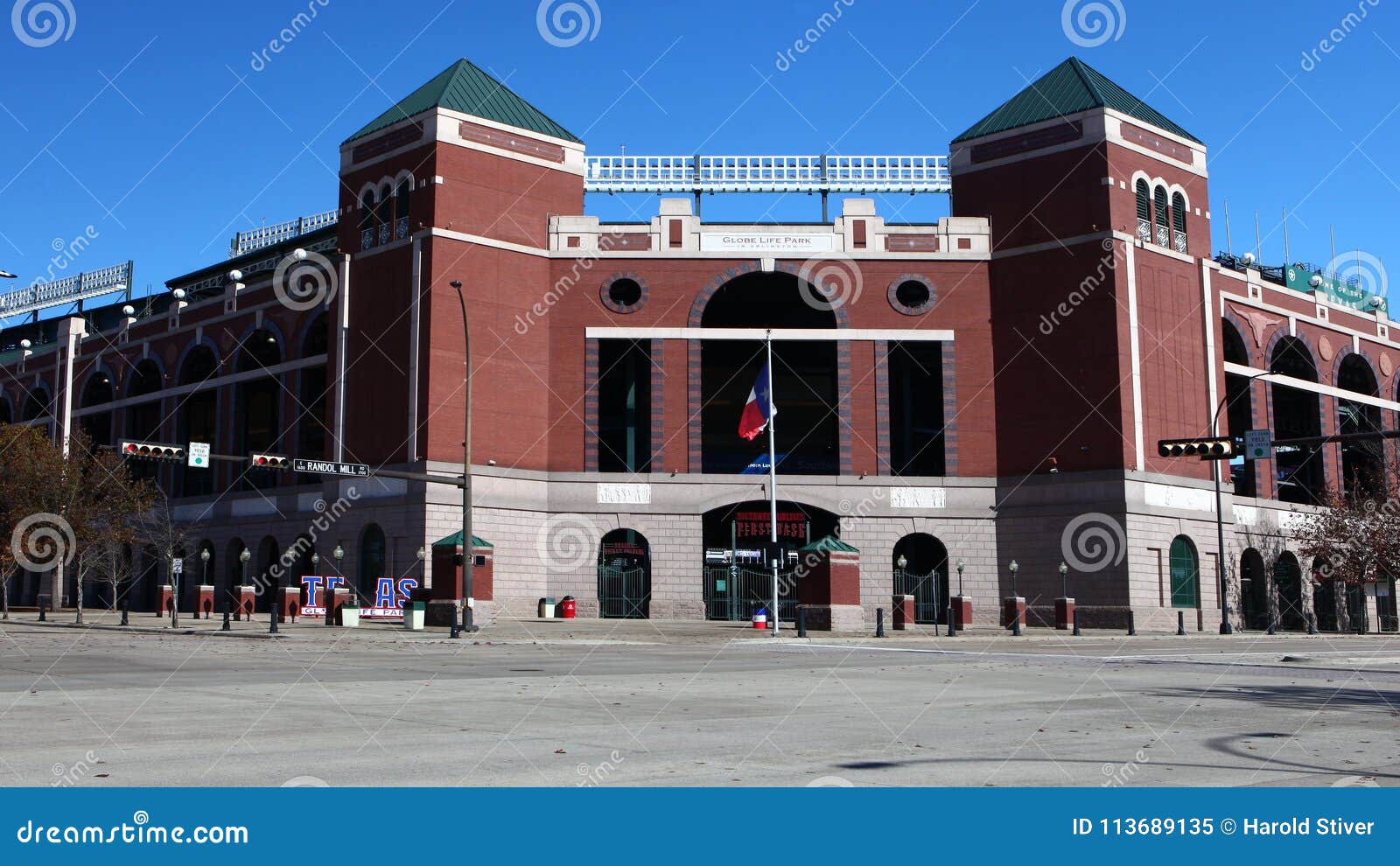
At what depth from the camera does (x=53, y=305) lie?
304 feet

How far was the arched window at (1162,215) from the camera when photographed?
58.2 m

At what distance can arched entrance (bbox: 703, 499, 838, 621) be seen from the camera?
186ft

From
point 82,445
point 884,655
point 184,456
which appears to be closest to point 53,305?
point 82,445

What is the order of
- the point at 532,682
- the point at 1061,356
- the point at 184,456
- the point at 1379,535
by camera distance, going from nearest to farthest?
the point at 532,682, the point at 184,456, the point at 1061,356, the point at 1379,535

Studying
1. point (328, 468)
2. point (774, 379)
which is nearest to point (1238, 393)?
point (774, 379)

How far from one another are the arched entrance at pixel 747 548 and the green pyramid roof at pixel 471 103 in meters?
19.0

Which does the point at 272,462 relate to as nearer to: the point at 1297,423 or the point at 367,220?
the point at 367,220

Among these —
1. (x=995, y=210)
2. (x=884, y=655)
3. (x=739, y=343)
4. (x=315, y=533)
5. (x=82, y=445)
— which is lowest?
(x=884, y=655)

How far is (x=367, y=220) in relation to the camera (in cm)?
5919

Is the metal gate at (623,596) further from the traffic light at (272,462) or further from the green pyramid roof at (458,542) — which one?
the traffic light at (272,462)

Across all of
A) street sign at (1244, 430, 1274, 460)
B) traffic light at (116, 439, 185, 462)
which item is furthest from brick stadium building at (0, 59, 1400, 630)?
street sign at (1244, 430, 1274, 460)

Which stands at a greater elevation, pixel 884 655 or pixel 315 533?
pixel 315 533

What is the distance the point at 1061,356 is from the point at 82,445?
4788cm

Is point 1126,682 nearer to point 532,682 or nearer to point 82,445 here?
point 532,682
